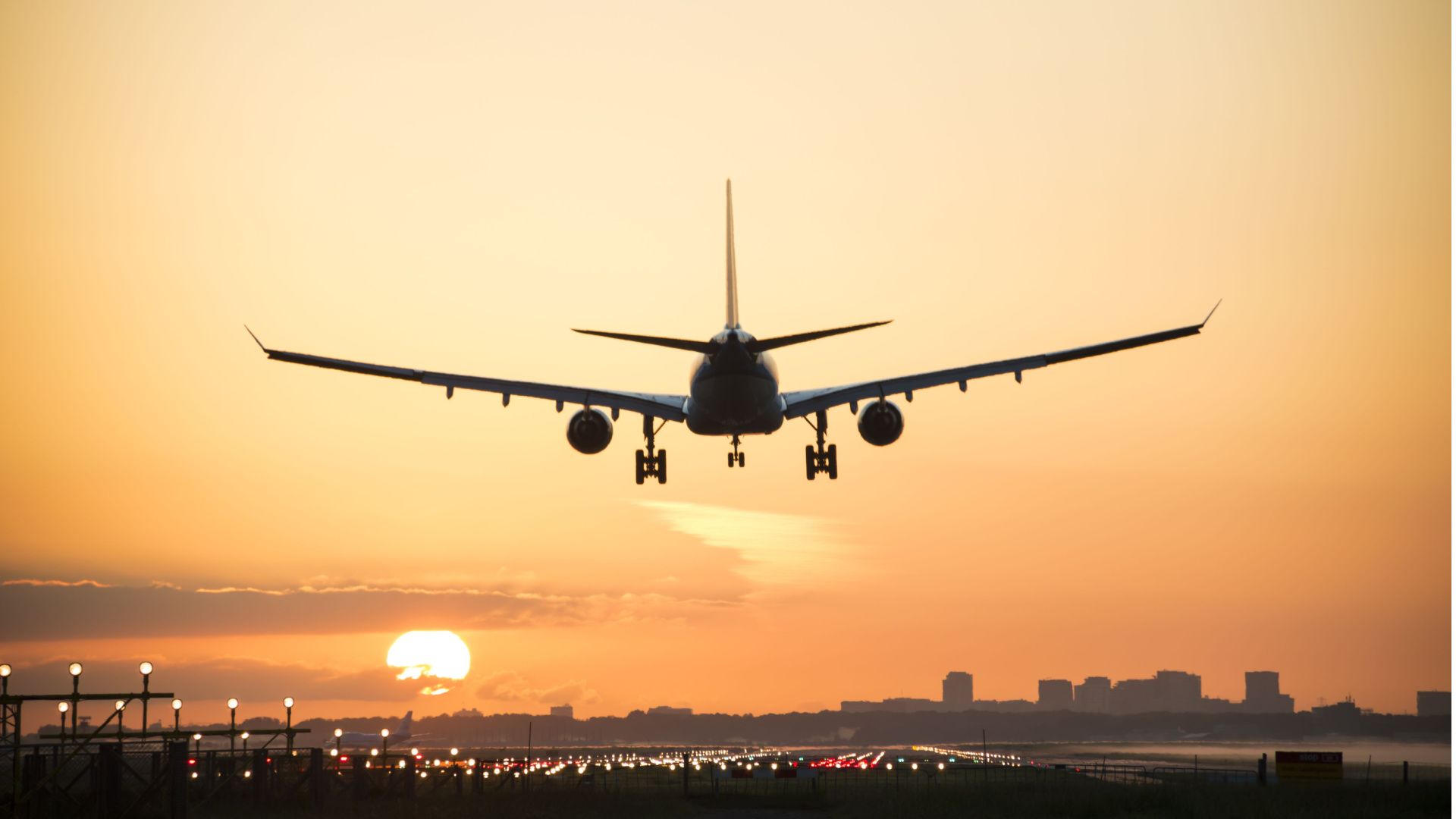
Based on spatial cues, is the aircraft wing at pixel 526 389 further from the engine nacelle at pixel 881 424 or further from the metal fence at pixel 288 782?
the metal fence at pixel 288 782

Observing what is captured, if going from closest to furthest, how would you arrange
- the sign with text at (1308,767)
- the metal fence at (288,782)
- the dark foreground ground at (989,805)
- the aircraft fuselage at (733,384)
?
the metal fence at (288,782), the aircraft fuselage at (733,384), the dark foreground ground at (989,805), the sign with text at (1308,767)

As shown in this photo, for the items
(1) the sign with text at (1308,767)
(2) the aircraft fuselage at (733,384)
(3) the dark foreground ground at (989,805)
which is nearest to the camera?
(2) the aircraft fuselage at (733,384)

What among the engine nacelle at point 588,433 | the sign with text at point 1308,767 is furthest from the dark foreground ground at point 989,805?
the engine nacelle at point 588,433

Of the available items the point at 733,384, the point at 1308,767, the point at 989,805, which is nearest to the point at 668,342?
the point at 733,384

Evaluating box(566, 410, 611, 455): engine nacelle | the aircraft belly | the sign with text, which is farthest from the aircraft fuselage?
the sign with text

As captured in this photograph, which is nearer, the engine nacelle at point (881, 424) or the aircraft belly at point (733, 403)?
the aircraft belly at point (733, 403)

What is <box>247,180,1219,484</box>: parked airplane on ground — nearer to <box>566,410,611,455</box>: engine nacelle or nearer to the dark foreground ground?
<box>566,410,611,455</box>: engine nacelle
